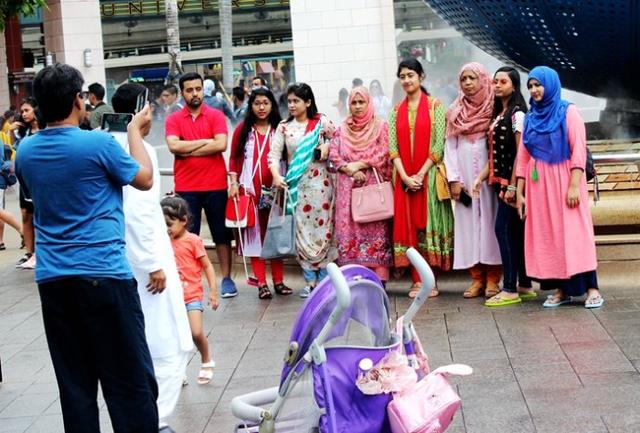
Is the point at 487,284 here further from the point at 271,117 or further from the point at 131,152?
the point at 131,152

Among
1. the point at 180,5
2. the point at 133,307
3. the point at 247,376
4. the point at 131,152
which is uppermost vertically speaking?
the point at 180,5

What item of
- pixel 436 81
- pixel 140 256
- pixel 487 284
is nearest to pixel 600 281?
pixel 487 284

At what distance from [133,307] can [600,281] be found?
15.7 feet

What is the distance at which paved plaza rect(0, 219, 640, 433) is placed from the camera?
5.80 m

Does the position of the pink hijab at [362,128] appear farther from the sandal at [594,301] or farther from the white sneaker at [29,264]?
the white sneaker at [29,264]

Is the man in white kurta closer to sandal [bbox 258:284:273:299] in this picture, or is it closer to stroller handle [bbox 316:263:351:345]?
stroller handle [bbox 316:263:351:345]

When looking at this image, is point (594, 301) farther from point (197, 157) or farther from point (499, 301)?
point (197, 157)

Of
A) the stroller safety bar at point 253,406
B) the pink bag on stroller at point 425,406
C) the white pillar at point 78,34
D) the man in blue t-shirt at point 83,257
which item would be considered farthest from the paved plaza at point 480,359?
the white pillar at point 78,34

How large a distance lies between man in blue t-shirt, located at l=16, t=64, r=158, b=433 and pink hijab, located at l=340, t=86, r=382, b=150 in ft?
13.3

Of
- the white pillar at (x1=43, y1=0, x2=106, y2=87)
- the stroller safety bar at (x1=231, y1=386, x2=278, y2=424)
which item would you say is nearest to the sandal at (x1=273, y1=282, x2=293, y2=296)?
the stroller safety bar at (x1=231, y1=386, x2=278, y2=424)

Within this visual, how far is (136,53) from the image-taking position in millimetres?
47844

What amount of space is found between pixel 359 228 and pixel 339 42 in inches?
659

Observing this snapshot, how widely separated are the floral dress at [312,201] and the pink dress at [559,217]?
5.10ft

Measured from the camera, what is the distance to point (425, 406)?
4496 mm
